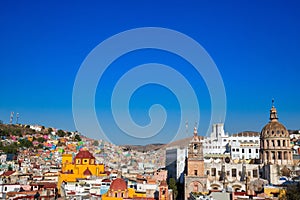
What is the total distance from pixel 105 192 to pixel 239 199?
10.1 metres

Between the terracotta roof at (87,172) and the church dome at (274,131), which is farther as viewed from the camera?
the church dome at (274,131)

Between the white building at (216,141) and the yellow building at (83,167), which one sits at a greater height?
the white building at (216,141)

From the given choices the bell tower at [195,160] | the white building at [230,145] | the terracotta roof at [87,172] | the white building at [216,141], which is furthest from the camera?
the white building at [216,141]

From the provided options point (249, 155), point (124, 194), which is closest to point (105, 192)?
point (124, 194)

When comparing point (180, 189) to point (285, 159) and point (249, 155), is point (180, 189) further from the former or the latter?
point (249, 155)

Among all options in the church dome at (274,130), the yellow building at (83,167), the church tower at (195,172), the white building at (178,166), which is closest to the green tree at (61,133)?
the white building at (178,166)

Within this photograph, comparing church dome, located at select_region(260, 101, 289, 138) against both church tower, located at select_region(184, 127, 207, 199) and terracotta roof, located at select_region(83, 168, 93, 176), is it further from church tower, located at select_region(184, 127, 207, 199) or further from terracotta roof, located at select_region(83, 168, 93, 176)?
terracotta roof, located at select_region(83, 168, 93, 176)

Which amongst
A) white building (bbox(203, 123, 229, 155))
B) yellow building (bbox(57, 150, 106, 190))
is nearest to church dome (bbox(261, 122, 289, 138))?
yellow building (bbox(57, 150, 106, 190))

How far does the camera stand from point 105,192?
79.7 feet

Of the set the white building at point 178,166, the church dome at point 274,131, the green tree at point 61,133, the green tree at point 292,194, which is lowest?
the green tree at point 292,194

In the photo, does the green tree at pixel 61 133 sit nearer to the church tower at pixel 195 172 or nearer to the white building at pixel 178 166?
the white building at pixel 178 166

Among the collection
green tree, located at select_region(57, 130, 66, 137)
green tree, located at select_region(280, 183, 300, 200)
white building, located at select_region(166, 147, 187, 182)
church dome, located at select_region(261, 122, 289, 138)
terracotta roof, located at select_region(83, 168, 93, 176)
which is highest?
green tree, located at select_region(57, 130, 66, 137)

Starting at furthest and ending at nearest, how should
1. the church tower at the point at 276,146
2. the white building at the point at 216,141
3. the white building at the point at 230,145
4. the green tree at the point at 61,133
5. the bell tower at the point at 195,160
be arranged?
1. the green tree at the point at 61,133
2. the white building at the point at 216,141
3. the white building at the point at 230,145
4. the church tower at the point at 276,146
5. the bell tower at the point at 195,160

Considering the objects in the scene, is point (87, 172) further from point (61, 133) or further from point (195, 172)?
point (61, 133)
